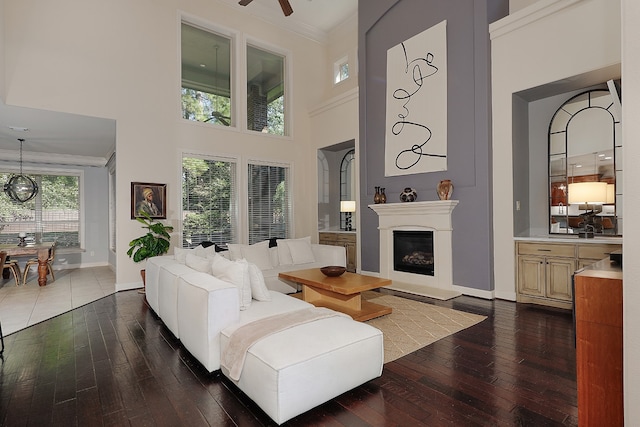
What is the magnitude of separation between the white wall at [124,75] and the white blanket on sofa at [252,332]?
168 inches

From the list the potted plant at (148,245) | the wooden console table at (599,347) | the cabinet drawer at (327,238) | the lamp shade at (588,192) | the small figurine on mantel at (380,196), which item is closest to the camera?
the wooden console table at (599,347)

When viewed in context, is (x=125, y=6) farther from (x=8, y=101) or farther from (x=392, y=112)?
(x=392, y=112)

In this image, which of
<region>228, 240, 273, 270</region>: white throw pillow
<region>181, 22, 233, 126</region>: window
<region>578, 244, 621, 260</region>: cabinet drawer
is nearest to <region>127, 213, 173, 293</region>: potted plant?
<region>228, 240, 273, 270</region>: white throw pillow

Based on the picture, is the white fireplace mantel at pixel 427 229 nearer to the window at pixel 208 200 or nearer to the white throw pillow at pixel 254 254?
the white throw pillow at pixel 254 254

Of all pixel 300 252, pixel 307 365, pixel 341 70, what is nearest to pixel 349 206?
pixel 300 252

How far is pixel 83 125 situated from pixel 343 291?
5.30 m

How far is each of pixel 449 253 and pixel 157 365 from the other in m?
4.01

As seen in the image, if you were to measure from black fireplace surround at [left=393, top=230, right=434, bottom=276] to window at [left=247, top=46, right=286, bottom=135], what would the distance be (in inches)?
146

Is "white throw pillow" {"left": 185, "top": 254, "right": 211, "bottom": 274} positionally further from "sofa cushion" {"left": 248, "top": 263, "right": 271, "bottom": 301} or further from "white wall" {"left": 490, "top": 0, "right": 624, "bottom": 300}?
"white wall" {"left": 490, "top": 0, "right": 624, "bottom": 300}

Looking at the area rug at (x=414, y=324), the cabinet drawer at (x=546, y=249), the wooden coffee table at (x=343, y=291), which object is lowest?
the area rug at (x=414, y=324)

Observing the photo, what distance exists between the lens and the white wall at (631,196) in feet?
4.13

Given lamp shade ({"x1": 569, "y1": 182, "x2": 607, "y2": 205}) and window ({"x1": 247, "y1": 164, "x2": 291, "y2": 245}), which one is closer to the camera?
lamp shade ({"x1": 569, "y1": 182, "x2": 607, "y2": 205})

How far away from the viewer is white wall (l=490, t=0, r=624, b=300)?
3.77 meters

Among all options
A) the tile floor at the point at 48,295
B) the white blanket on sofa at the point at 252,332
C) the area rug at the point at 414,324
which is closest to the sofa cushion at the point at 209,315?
the white blanket on sofa at the point at 252,332
